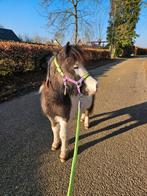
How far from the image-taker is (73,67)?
8.98 ft

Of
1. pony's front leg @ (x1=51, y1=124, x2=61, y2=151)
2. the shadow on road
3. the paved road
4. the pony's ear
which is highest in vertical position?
the pony's ear

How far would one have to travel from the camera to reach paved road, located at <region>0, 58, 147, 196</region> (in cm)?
279

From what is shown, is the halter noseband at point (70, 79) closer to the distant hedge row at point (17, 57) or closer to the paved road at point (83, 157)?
the paved road at point (83, 157)

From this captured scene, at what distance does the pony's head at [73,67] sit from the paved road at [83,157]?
1.27 m

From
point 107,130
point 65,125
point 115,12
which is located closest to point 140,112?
point 107,130

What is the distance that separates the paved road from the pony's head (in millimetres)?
1270

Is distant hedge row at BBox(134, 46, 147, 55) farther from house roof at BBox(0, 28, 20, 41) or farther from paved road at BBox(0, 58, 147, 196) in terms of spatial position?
paved road at BBox(0, 58, 147, 196)

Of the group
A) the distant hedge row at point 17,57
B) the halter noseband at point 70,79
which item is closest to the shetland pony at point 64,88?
the halter noseband at point 70,79

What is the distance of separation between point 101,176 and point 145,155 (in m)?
1.07

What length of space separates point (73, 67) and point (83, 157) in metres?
1.62

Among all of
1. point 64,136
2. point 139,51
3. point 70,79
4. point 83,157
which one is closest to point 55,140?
point 64,136

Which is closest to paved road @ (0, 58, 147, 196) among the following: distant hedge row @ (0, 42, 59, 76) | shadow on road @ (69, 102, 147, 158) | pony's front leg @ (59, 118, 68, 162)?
shadow on road @ (69, 102, 147, 158)

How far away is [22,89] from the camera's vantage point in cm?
845

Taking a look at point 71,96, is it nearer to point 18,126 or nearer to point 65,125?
point 65,125
